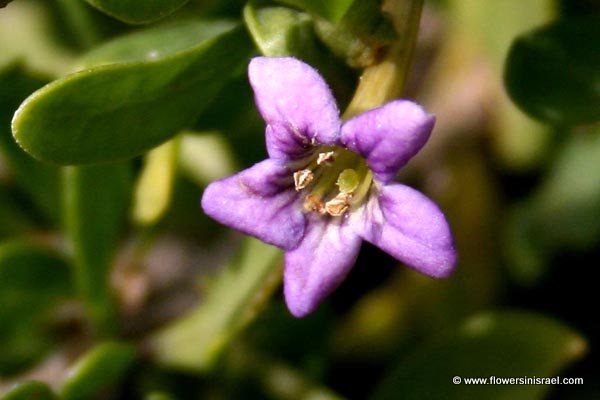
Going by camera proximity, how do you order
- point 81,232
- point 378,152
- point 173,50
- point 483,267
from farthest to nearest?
point 483,267 → point 81,232 → point 173,50 → point 378,152

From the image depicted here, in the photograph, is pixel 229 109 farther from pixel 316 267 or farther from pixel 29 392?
pixel 29 392

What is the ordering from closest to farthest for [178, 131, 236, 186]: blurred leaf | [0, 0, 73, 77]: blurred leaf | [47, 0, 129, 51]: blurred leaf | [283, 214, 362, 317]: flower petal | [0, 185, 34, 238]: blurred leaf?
[283, 214, 362, 317]: flower petal
[47, 0, 129, 51]: blurred leaf
[0, 185, 34, 238]: blurred leaf
[178, 131, 236, 186]: blurred leaf
[0, 0, 73, 77]: blurred leaf

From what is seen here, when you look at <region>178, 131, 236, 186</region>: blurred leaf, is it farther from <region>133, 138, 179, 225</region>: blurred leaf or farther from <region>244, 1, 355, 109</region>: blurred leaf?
<region>244, 1, 355, 109</region>: blurred leaf

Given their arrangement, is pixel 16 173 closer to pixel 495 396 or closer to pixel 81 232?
pixel 81 232

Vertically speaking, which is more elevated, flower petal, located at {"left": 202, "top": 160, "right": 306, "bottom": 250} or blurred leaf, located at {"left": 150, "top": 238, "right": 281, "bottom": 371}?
flower petal, located at {"left": 202, "top": 160, "right": 306, "bottom": 250}

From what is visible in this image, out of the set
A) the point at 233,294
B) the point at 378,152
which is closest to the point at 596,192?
the point at 233,294

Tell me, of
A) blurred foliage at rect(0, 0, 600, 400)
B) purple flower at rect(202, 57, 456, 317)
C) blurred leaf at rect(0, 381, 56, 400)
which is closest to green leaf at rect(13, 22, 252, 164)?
blurred foliage at rect(0, 0, 600, 400)
